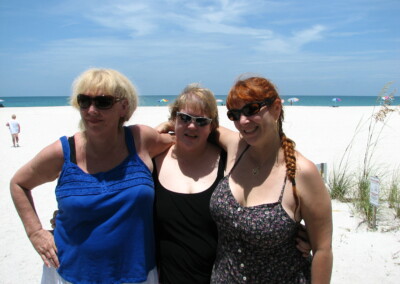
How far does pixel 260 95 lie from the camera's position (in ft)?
6.93

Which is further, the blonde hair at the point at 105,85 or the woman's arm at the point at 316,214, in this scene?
the blonde hair at the point at 105,85

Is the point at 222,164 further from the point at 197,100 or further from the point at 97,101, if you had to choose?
the point at 97,101

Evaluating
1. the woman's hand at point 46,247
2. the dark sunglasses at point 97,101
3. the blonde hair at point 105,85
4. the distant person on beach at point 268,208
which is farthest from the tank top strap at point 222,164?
the woman's hand at point 46,247

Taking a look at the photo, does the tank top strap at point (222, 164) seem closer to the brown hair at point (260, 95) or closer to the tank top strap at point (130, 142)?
the brown hair at point (260, 95)

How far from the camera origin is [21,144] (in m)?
14.9

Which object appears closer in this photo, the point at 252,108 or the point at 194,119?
the point at 252,108

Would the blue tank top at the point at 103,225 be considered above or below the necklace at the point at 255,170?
below

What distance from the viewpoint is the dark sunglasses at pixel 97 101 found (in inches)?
91.4

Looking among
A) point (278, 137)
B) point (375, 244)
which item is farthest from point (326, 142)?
point (278, 137)

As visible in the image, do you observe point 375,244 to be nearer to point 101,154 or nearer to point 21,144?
point 101,154

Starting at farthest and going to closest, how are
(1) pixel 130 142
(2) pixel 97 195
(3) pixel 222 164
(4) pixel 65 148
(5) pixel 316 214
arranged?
(3) pixel 222 164
(1) pixel 130 142
(4) pixel 65 148
(2) pixel 97 195
(5) pixel 316 214

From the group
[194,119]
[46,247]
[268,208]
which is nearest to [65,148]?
[46,247]

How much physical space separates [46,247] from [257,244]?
4.78ft

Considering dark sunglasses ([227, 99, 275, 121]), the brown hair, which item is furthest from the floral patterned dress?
dark sunglasses ([227, 99, 275, 121])
